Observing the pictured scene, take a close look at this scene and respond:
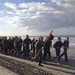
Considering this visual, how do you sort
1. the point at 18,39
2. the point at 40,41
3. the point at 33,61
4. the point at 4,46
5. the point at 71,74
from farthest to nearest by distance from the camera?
the point at 4,46
the point at 18,39
the point at 33,61
the point at 40,41
the point at 71,74

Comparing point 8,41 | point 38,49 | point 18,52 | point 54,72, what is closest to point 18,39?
point 18,52

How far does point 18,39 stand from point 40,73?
8.77 metres

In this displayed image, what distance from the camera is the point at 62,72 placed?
12773mm

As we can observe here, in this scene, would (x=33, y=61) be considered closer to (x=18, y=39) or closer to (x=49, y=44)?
(x=49, y=44)

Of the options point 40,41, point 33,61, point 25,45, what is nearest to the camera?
point 40,41

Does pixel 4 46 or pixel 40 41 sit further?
pixel 4 46

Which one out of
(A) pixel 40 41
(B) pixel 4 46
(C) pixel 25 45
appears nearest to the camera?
(A) pixel 40 41

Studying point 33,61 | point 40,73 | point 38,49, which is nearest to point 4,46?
point 33,61

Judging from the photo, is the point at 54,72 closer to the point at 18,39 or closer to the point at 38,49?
the point at 38,49

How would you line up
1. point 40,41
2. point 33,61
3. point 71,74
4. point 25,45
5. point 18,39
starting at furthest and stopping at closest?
1. point 18,39
2. point 25,45
3. point 33,61
4. point 40,41
5. point 71,74

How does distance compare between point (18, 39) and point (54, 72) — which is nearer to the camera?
point (54, 72)

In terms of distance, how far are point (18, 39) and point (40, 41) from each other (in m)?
6.25

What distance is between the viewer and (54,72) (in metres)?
12.7

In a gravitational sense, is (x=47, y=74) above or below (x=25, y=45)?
below
